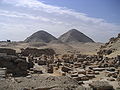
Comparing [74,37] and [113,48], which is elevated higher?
[74,37]

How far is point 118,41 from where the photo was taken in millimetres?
36531

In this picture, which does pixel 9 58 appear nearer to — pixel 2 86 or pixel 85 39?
pixel 2 86

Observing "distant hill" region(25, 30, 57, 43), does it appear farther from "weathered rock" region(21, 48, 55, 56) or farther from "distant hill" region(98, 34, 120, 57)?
"distant hill" region(98, 34, 120, 57)

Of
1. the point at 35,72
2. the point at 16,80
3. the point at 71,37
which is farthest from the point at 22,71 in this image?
the point at 71,37

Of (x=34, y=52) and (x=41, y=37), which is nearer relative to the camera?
(x=34, y=52)

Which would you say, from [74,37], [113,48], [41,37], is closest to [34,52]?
[113,48]

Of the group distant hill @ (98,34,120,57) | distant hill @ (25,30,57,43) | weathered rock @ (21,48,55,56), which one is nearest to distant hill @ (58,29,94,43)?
distant hill @ (25,30,57,43)

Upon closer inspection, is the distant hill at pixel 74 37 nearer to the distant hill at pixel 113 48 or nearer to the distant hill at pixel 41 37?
the distant hill at pixel 41 37

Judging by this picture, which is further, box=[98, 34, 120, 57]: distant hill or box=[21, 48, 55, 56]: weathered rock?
box=[21, 48, 55, 56]: weathered rock

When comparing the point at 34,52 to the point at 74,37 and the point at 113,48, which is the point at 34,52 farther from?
the point at 74,37

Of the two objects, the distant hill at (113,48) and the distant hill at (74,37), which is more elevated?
the distant hill at (74,37)

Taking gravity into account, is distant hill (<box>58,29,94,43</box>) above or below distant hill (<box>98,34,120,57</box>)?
above

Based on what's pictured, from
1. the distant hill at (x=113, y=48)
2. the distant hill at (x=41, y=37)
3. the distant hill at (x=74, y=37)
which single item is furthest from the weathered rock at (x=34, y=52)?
the distant hill at (x=74, y=37)

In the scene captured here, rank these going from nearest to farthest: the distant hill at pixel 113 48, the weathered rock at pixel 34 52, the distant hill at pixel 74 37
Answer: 1. the distant hill at pixel 113 48
2. the weathered rock at pixel 34 52
3. the distant hill at pixel 74 37
